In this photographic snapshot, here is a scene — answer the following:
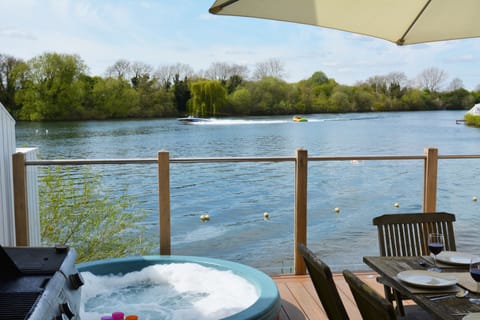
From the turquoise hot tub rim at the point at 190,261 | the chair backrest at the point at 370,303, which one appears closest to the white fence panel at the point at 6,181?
the turquoise hot tub rim at the point at 190,261

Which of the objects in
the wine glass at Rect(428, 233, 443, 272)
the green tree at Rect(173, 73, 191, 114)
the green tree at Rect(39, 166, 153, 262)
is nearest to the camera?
the wine glass at Rect(428, 233, 443, 272)

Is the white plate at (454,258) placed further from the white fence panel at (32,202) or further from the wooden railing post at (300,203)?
the white fence panel at (32,202)

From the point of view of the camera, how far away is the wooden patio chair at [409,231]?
113 inches

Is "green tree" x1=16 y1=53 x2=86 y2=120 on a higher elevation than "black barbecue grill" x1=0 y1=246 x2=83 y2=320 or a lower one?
higher

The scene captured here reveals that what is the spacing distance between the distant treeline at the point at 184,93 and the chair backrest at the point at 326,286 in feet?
29.2

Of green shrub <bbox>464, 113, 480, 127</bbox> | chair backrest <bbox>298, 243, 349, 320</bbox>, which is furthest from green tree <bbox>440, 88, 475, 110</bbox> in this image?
chair backrest <bbox>298, 243, 349, 320</bbox>

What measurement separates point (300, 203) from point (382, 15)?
6.20ft

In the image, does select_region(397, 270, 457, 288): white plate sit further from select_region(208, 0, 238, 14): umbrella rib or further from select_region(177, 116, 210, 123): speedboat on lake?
select_region(177, 116, 210, 123): speedboat on lake

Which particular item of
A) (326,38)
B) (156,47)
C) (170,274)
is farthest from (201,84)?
(170,274)

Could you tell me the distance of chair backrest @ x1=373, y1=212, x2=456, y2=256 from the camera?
9.43ft

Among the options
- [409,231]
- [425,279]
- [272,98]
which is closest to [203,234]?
[409,231]

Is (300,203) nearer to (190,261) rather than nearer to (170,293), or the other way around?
(190,261)

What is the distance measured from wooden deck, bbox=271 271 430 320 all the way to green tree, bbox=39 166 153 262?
1330 millimetres

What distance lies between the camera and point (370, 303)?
1.57m
